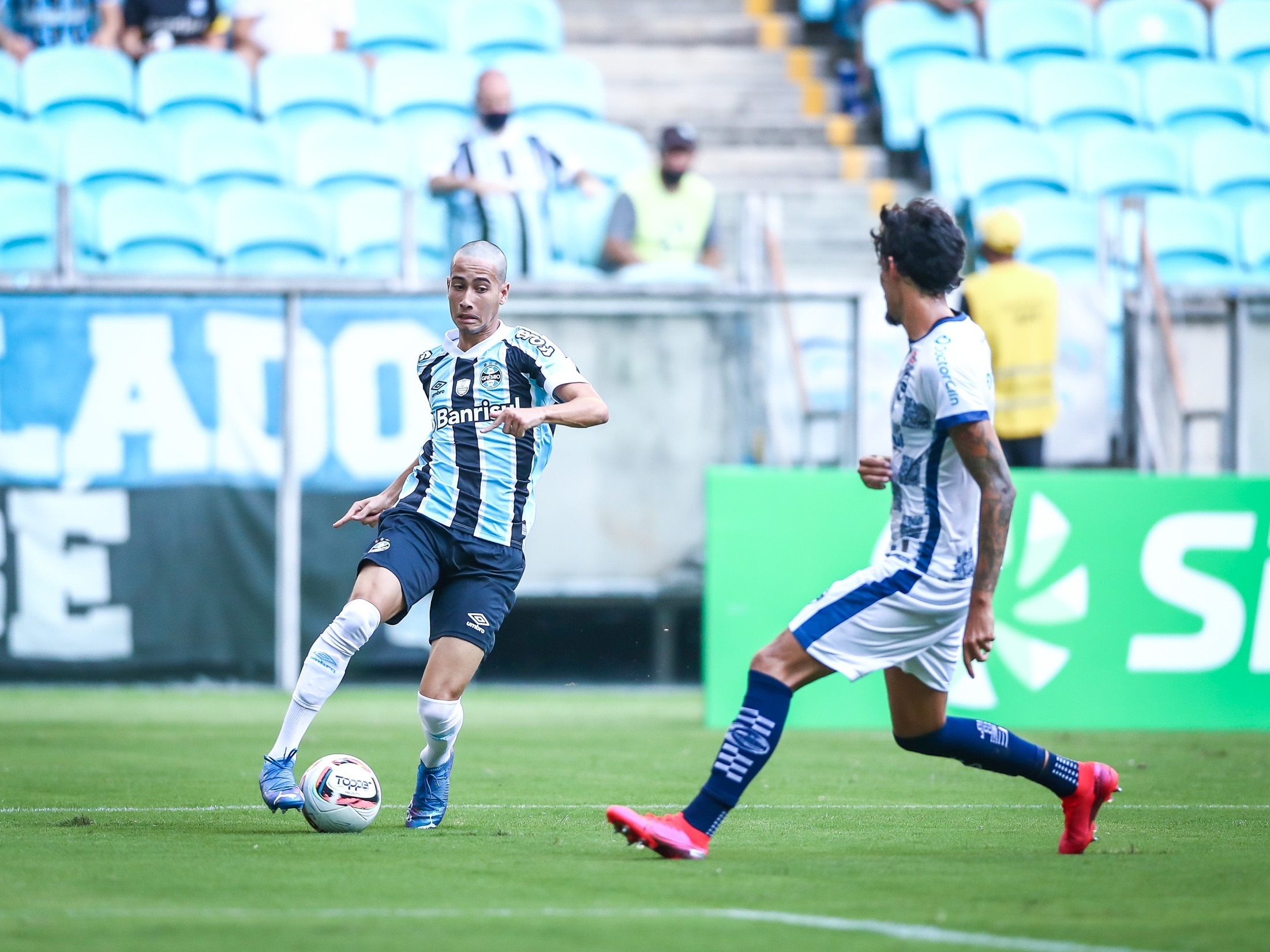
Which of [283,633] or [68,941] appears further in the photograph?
[283,633]

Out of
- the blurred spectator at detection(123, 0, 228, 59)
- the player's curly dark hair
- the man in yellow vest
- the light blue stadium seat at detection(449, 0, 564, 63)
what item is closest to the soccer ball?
the player's curly dark hair

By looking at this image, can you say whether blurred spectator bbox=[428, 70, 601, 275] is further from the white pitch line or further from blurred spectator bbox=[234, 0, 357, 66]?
the white pitch line

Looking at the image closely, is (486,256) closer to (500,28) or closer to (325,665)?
(325,665)

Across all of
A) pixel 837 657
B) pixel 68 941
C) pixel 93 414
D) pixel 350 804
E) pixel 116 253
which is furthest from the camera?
pixel 116 253

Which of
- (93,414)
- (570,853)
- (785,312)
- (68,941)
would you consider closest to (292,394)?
(93,414)

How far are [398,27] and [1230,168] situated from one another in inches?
315

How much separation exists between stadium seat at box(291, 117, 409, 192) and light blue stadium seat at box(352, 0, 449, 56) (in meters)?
2.05

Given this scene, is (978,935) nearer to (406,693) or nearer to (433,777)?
(433,777)

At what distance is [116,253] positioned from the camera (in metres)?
14.4

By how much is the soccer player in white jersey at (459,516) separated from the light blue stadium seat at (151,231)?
799 centimetres

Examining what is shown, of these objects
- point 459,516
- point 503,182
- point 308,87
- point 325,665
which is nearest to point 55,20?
point 308,87

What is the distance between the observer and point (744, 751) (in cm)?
562

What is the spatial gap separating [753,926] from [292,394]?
9069 mm

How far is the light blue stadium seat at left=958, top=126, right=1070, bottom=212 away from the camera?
645 inches
